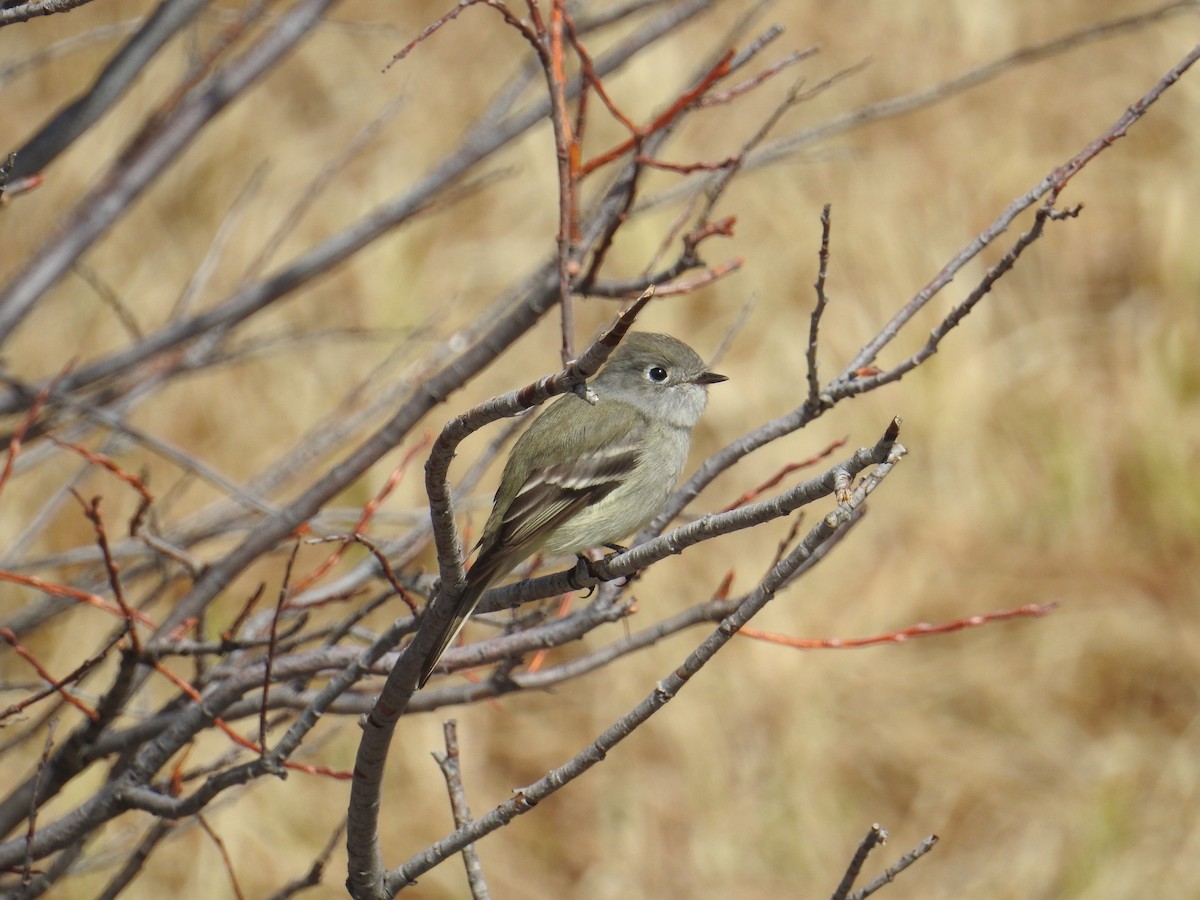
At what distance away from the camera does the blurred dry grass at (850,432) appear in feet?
18.3

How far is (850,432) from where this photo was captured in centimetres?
642

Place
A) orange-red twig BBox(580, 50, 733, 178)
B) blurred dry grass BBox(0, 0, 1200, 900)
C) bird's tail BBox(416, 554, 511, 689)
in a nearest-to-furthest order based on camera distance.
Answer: bird's tail BBox(416, 554, 511, 689) → orange-red twig BBox(580, 50, 733, 178) → blurred dry grass BBox(0, 0, 1200, 900)

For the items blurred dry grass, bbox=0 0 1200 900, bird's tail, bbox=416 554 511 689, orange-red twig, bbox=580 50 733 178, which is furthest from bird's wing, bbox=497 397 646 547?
blurred dry grass, bbox=0 0 1200 900

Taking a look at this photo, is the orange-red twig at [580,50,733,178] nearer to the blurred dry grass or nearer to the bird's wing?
the bird's wing

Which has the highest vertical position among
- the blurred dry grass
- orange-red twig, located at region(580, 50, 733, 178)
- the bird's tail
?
the blurred dry grass

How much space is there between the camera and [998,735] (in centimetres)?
584

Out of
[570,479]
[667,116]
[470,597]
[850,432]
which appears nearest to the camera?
[470,597]

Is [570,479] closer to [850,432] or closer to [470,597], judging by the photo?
[470,597]

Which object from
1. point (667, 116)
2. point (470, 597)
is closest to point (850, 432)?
point (667, 116)

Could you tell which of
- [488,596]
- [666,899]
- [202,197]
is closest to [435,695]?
[488,596]

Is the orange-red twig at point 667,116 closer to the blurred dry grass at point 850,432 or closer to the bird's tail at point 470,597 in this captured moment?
the bird's tail at point 470,597

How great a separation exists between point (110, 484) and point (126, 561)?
321 cm

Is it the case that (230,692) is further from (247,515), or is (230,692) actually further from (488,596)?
(247,515)

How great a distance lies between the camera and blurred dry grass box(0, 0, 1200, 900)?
18.3ft
